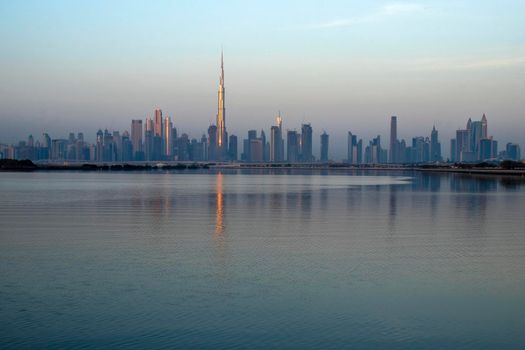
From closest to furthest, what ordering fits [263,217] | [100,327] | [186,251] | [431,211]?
[100,327] → [186,251] → [263,217] → [431,211]

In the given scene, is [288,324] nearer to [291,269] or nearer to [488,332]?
[488,332]

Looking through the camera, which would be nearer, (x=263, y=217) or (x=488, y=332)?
(x=488, y=332)

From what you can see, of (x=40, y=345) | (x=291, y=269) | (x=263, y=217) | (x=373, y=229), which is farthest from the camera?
(x=263, y=217)

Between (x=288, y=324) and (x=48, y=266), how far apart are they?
7155mm

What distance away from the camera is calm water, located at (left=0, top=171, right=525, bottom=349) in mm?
9812

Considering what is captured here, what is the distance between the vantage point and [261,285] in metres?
13.1

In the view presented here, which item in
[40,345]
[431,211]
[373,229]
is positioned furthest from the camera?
[431,211]

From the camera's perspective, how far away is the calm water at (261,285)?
9.81 metres

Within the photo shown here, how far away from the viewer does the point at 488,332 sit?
1012cm

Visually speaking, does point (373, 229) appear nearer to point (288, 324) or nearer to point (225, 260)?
point (225, 260)

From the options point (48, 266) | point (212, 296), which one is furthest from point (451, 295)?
point (48, 266)

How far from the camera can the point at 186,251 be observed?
57.1 ft

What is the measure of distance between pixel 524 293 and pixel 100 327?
8327mm

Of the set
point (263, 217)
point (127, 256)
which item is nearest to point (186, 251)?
point (127, 256)
